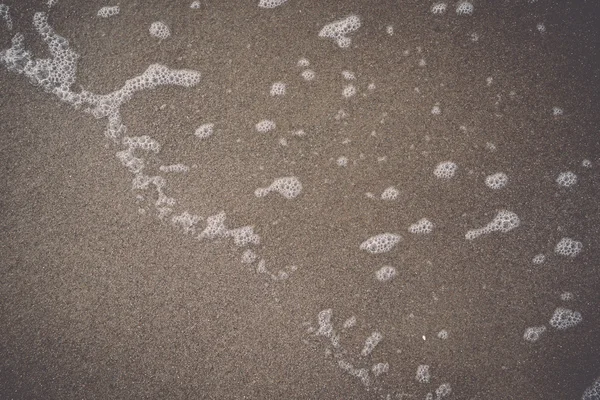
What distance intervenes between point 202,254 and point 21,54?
3.37 ft

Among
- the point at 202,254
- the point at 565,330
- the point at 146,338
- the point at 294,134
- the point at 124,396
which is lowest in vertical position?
the point at 565,330

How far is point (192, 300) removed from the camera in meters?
1.43

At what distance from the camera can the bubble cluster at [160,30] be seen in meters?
1.47

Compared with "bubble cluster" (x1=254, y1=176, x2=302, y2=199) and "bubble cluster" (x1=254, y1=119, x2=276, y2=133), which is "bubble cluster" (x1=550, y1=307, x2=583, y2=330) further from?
"bubble cluster" (x1=254, y1=119, x2=276, y2=133)

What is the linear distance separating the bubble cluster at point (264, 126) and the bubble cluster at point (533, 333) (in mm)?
1219

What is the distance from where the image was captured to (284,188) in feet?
4.77

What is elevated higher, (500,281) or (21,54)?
(21,54)

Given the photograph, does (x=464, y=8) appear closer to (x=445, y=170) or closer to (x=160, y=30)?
(x=445, y=170)

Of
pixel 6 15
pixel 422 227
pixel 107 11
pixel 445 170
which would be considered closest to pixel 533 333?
pixel 422 227

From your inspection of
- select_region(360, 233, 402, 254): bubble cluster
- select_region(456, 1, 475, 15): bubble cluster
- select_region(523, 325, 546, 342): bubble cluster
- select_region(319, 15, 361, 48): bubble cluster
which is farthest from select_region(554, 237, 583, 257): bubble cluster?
select_region(319, 15, 361, 48): bubble cluster

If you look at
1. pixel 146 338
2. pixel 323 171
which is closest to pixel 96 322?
pixel 146 338

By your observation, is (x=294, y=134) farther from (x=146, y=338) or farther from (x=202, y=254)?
(x=146, y=338)

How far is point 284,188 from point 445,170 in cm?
61

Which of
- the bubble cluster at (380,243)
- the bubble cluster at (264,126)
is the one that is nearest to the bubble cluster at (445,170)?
the bubble cluster at (380,243)
